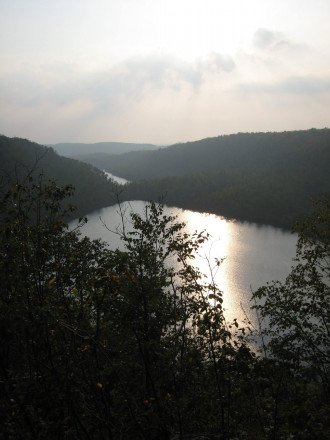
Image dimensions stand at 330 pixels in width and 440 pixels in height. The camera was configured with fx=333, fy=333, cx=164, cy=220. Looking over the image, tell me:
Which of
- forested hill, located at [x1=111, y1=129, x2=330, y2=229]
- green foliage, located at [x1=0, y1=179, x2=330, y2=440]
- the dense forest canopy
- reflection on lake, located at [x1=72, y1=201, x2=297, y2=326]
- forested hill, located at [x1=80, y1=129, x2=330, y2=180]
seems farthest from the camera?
forested hill, located at [x1=80, y1=129, x2=330, y2=180]

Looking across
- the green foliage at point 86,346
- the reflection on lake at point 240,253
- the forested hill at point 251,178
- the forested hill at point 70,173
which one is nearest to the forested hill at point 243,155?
the forested hill at point 251,178

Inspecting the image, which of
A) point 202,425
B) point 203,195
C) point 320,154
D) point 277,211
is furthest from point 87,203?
point 202,425

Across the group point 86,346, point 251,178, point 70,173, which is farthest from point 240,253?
point 70,173

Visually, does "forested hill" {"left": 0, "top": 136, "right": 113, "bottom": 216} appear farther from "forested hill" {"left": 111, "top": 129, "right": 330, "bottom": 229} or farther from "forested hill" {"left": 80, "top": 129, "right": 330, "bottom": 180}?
"forested hill" {"left": 80, "top": 129, "right": 330, "bottom": 180}

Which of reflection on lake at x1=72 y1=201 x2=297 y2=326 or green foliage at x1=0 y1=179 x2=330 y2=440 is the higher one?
green foliage at x1=0 y1=179 x2=330 y2=440

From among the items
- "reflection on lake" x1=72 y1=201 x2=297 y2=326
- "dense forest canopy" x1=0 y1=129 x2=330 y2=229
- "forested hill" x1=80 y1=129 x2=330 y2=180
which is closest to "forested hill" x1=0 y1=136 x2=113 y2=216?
"dense forest canopy" x1=0 y1=129 x2=330 y2=229

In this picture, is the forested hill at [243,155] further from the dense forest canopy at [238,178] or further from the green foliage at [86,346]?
the green foliage at [86,346]
